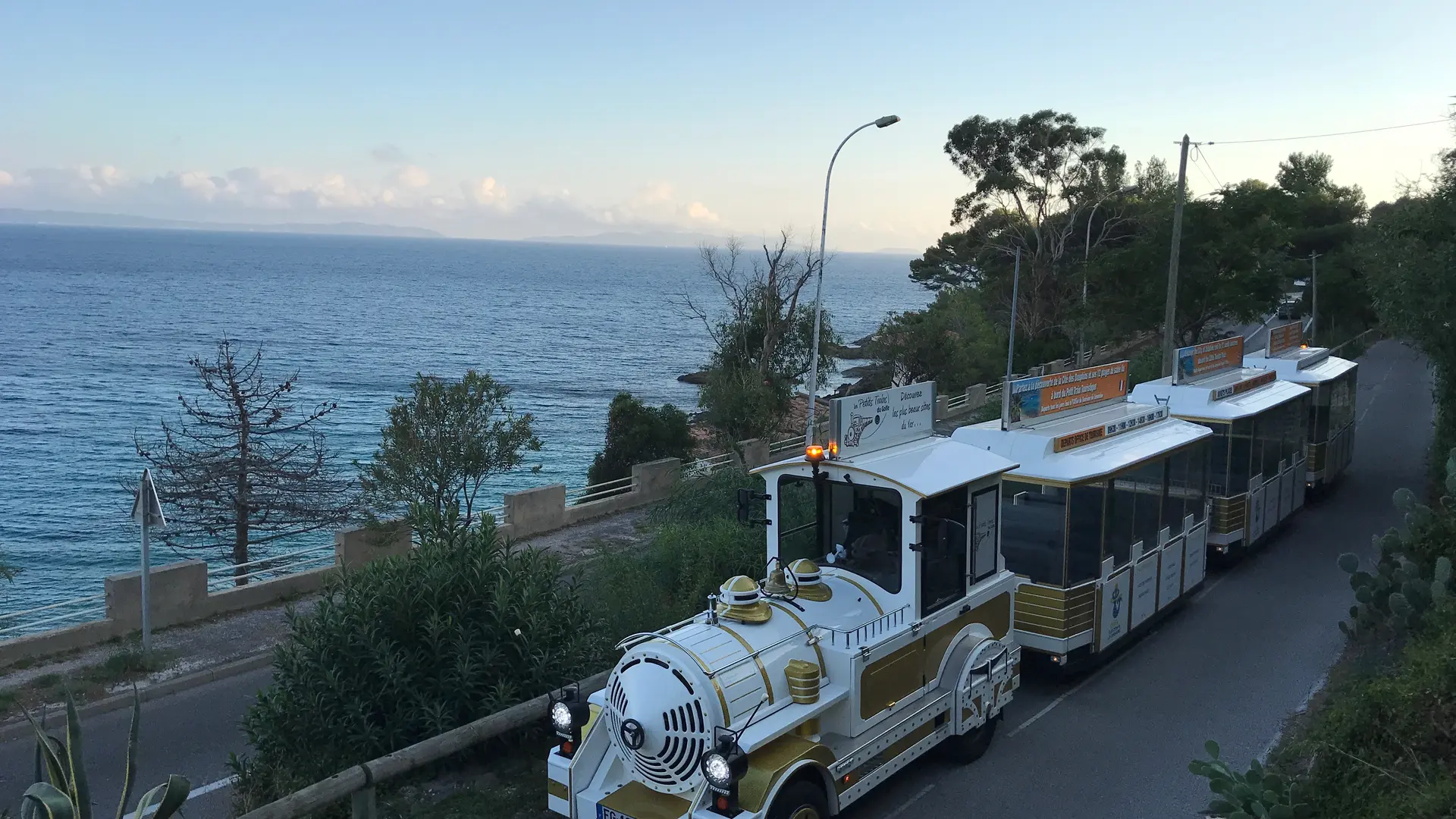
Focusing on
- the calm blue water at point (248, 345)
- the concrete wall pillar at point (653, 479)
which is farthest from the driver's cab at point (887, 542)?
the calm blue water at point (248, 345)

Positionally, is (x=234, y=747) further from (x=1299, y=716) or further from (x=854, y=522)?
(x=1299, y=716)

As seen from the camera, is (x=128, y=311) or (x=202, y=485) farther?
(x=128, y=311)

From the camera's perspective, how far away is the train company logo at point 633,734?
256 inches

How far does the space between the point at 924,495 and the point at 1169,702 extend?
16.2 feet

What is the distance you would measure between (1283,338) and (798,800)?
18.9 m

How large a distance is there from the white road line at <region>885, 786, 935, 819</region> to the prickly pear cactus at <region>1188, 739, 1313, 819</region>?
7.84ft

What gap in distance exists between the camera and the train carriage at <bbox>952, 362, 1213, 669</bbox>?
10.6 meters

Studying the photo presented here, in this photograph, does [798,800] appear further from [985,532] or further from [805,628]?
[985,532]

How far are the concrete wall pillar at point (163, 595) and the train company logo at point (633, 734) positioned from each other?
966 centimetres

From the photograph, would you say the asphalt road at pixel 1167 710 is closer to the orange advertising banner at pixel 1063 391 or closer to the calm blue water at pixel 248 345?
the orange advertising banner at pixel 1063 391

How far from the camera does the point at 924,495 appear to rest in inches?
302

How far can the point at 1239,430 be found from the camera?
15633mm

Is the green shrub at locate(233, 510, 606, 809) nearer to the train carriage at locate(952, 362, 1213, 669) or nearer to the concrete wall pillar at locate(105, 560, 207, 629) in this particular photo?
the train carriage at locate(952, 362, 1213, 669)

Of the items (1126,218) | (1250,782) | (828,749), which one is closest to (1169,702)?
(1250,782)
